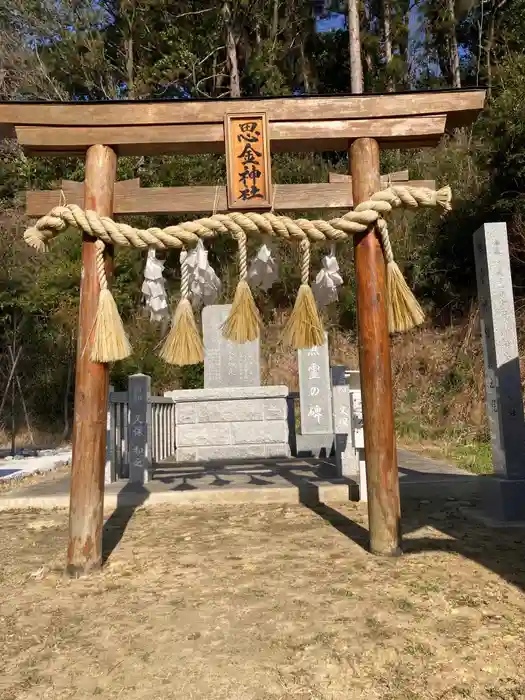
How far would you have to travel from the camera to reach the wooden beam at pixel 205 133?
3.20 m

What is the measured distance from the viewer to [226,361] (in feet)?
27.9

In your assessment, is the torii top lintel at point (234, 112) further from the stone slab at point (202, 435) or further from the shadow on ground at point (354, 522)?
the stone slab at point (202, 435)

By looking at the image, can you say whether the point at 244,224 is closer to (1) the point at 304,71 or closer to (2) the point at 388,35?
(1) the point at 304,71

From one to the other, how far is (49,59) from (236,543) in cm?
1761

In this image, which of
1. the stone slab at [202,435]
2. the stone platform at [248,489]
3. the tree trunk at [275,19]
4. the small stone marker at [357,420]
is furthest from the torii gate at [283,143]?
the tree trunk at [275,19]

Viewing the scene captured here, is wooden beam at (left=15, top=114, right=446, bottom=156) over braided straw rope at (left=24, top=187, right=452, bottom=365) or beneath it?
over

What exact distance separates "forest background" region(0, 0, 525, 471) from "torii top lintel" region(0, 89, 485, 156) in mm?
7398

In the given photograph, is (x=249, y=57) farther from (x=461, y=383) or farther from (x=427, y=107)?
(x=427, y=107)

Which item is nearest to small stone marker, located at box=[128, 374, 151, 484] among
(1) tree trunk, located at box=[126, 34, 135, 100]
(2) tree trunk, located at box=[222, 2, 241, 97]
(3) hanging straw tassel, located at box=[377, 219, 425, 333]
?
(3) hanging straw tassel, located at box=[377, 219, 425, 333]

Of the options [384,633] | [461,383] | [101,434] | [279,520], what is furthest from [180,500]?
[461,383]

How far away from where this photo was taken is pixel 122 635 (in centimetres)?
228

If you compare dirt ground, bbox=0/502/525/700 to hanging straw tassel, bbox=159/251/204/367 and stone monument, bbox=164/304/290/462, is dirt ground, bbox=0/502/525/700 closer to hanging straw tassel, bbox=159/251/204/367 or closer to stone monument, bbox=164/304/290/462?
hanging straw tassel, bbox=159/251/204/367

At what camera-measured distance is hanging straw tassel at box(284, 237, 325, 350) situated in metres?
3.17

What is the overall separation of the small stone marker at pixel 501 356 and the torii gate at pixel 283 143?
4.87 feet
